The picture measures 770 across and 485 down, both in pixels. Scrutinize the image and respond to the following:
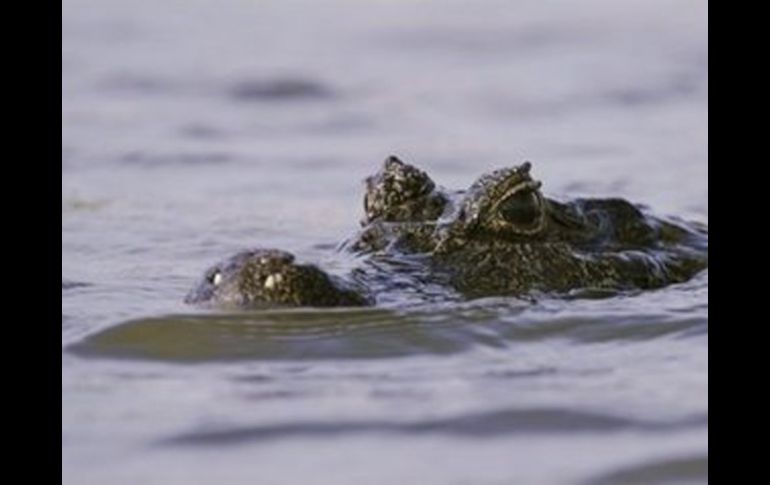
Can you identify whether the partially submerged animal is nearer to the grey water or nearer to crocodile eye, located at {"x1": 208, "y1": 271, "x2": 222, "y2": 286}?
crocodile eye, located at {"x1": 208, "y1": 271, "x2": 222, "y2": 286}

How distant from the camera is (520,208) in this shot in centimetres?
788

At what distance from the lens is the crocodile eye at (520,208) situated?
25.7ft

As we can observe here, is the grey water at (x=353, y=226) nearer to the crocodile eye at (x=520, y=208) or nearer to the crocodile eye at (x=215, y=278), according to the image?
the crocodile eye at (x=215, y=278)

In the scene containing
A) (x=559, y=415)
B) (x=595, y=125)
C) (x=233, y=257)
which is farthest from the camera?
(x=595, y=125)

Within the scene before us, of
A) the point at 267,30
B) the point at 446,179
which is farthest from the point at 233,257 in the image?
the point at 267,30

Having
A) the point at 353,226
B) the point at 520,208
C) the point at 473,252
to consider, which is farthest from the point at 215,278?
the point at 353,226

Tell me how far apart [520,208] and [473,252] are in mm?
264

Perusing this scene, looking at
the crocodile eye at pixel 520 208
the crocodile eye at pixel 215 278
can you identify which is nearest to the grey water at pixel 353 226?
the crocodile eye at pixel 215 278

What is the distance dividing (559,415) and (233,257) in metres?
1.47

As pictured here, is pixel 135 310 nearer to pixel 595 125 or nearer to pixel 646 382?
pixel 646 382

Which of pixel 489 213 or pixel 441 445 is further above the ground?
pixel 489 213

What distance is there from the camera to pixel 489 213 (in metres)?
7.83

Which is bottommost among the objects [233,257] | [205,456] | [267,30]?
[205,456]

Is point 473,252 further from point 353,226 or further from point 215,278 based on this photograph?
point 353,226
